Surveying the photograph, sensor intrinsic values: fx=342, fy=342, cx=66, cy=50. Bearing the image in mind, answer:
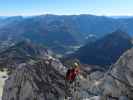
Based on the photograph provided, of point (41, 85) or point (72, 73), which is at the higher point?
point (72, 73)

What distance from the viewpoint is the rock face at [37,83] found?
1641 inches

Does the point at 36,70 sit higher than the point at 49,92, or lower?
higher

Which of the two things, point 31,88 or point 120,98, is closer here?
point 120,98

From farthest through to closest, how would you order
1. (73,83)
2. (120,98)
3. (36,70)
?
(36,70) → (73,83) → (120,98)

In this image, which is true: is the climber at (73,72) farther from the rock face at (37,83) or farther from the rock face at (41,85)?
the rock face at (37,83)

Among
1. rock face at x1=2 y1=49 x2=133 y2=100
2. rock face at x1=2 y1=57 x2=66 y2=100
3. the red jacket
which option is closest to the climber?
the red jacket

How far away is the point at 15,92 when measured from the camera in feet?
140

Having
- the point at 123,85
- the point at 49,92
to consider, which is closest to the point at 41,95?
the point at 49,92

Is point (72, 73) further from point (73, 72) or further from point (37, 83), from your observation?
point (37, 83)

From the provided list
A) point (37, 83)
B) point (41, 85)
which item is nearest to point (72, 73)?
point (41, 85)

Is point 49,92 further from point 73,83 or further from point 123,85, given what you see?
point 123,85

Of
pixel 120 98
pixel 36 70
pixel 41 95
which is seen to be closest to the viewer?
pixel 120 98

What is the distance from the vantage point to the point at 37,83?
4281 cm

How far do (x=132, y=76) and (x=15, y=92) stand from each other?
54.7 feet
